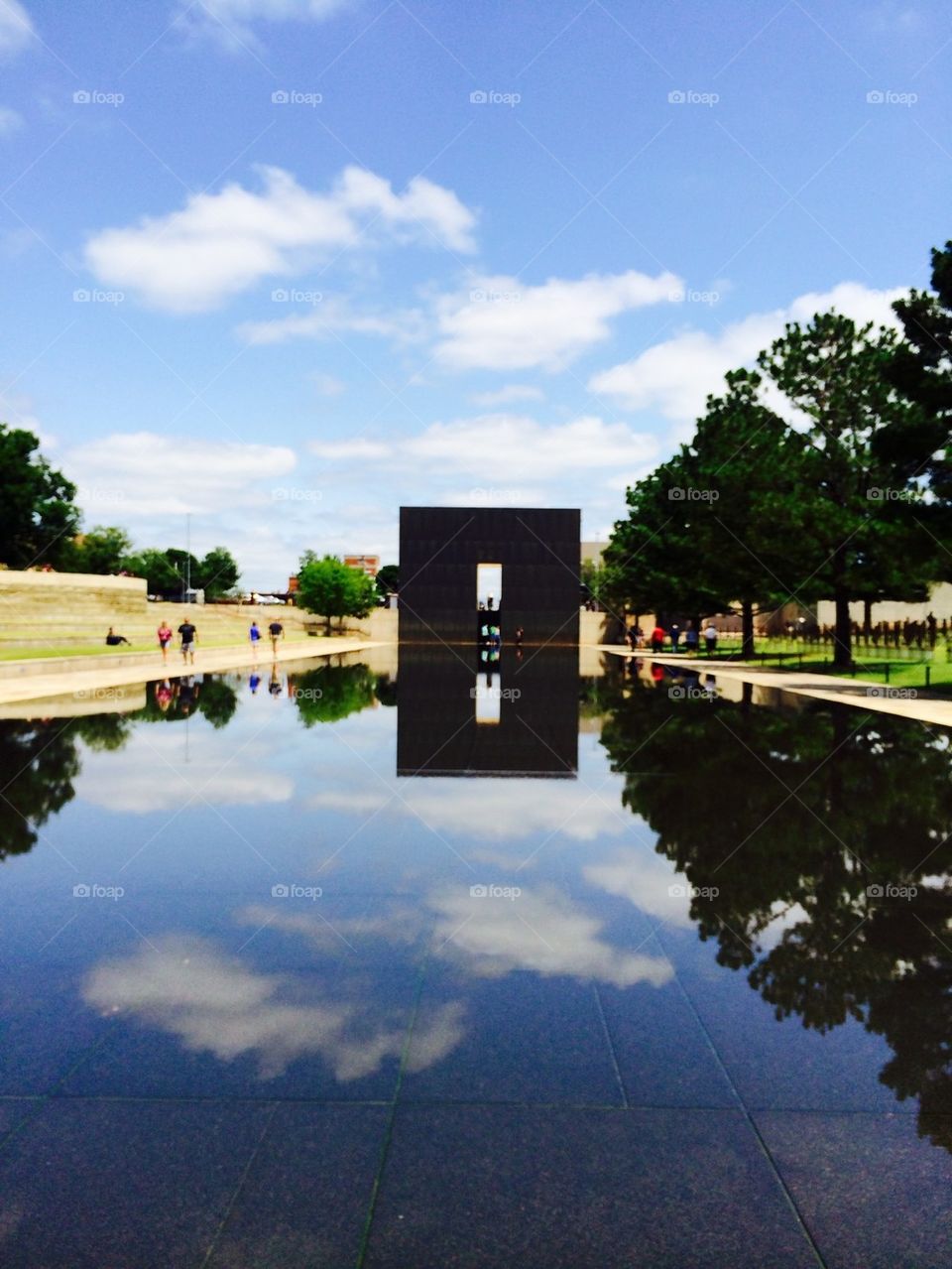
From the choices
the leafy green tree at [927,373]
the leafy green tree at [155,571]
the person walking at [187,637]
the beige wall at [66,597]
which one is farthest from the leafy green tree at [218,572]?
the leafy green tree at [927,373]

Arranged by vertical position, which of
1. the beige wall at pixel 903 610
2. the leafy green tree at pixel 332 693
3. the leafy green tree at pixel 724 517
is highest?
the leafy green tree at pixel 724 517

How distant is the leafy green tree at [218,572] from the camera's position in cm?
14925

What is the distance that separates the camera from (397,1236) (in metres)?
2.93

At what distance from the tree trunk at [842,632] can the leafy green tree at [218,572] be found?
12176 centimetres

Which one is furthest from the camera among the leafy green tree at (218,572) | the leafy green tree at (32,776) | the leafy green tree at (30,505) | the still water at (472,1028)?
the leafy green tree at (218,572)

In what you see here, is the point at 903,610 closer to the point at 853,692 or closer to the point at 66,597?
the point at 853,692

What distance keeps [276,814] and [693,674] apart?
1115 inches

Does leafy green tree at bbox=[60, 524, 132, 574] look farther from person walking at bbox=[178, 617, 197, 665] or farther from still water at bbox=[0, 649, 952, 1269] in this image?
still water at bbox=[0, 649, 952, 1269]

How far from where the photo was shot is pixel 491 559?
79750 mm

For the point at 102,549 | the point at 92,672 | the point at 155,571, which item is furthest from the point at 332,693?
the point at 155,571

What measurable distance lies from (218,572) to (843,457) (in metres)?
127

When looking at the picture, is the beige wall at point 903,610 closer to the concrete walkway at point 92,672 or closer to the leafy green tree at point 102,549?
the concrete walkway at point 92,672

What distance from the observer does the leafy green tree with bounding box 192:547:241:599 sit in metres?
149

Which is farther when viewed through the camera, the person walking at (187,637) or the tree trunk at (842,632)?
the person walking at (187,637)
